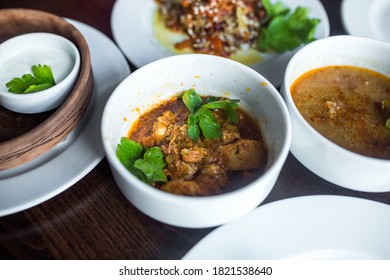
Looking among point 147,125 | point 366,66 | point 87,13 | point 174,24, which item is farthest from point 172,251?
point 87,13

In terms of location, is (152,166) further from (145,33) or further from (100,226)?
(145,33)

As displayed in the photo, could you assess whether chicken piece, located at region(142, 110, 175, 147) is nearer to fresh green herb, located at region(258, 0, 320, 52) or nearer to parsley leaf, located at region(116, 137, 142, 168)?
parsley leaf, located at region(116, 137, 142, 168)

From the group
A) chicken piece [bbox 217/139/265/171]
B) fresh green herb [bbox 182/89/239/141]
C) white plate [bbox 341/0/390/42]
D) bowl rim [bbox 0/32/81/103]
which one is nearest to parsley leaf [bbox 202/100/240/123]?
fresh green herb [bbox 182/89/239/141]

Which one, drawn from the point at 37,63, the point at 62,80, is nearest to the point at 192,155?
the point at 62,80

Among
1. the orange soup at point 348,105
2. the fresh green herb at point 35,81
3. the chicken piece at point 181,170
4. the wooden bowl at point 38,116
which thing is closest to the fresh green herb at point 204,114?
the chicken piece at point 181,170

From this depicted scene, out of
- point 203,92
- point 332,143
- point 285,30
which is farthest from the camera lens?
point 285,30

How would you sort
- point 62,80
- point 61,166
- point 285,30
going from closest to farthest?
point 61,166 → point 62,80 → point 285,30

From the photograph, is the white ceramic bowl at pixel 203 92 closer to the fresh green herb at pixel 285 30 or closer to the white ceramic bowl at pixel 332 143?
the white ceramic bowl at pixel 332 143
